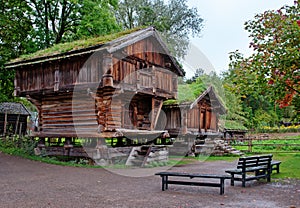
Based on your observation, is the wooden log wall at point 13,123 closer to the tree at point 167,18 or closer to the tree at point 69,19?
the tree at point 69,19

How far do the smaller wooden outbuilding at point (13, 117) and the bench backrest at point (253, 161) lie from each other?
26.8 metres

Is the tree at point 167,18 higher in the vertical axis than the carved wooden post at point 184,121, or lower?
higher

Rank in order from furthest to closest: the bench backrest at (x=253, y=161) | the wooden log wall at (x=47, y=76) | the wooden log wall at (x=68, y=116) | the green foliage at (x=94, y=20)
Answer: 1. the green foliage at (x=94, y=20)
2. the wooden log wall at (x=68, y=116)
3. the wooden log wall at (x=47, y=76)
4. the bench backrest at (x=253, y=161)

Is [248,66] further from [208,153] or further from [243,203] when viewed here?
[208,153]

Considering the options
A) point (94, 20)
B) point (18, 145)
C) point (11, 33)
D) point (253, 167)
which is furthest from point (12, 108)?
point (253, 167)

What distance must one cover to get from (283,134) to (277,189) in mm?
49376

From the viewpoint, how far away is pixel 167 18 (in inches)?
1576

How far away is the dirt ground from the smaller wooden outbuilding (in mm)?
21355

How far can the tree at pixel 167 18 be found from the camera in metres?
39.1

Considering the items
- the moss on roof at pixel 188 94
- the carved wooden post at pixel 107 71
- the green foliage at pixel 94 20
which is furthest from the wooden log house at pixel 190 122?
the carved wooden post at pixel 107 71

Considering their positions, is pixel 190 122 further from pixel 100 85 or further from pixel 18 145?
pixel 18 145

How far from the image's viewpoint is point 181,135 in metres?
26.8

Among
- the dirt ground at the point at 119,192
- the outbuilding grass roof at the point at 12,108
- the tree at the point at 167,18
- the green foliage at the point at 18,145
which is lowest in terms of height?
the dirt ground at the point at 119,192

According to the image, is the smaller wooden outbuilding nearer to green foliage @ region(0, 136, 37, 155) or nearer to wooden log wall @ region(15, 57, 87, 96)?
green foliage @ region(0, 136, 37, 155)
